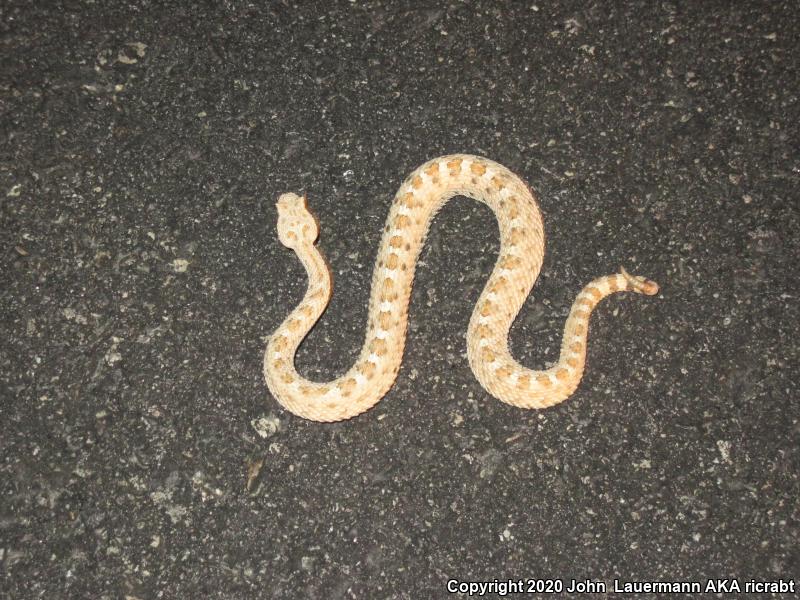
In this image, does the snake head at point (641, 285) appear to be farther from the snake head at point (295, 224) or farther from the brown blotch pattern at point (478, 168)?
the snake head at point (295, 224)

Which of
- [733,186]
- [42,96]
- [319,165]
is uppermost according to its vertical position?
[42,96]

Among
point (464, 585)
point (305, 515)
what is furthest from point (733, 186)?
point (305, 515)

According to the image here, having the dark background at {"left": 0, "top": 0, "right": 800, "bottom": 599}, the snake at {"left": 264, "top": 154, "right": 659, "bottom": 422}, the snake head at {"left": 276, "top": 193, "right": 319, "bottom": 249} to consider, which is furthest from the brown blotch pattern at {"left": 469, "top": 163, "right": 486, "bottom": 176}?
the snake head at {"left": 276, "top": 193, "right": 319, "bottom": 249}

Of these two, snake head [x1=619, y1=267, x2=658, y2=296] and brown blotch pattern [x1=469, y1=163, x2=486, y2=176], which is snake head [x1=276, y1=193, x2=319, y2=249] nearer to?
brown blotch pattern [x1=469, y1=163, x2=486, y2=176]

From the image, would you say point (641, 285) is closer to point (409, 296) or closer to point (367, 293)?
point (409, 296)

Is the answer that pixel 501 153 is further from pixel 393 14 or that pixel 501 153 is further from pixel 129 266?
pixel 129 266

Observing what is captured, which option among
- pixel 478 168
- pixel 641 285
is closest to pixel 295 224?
pixel 478 168
